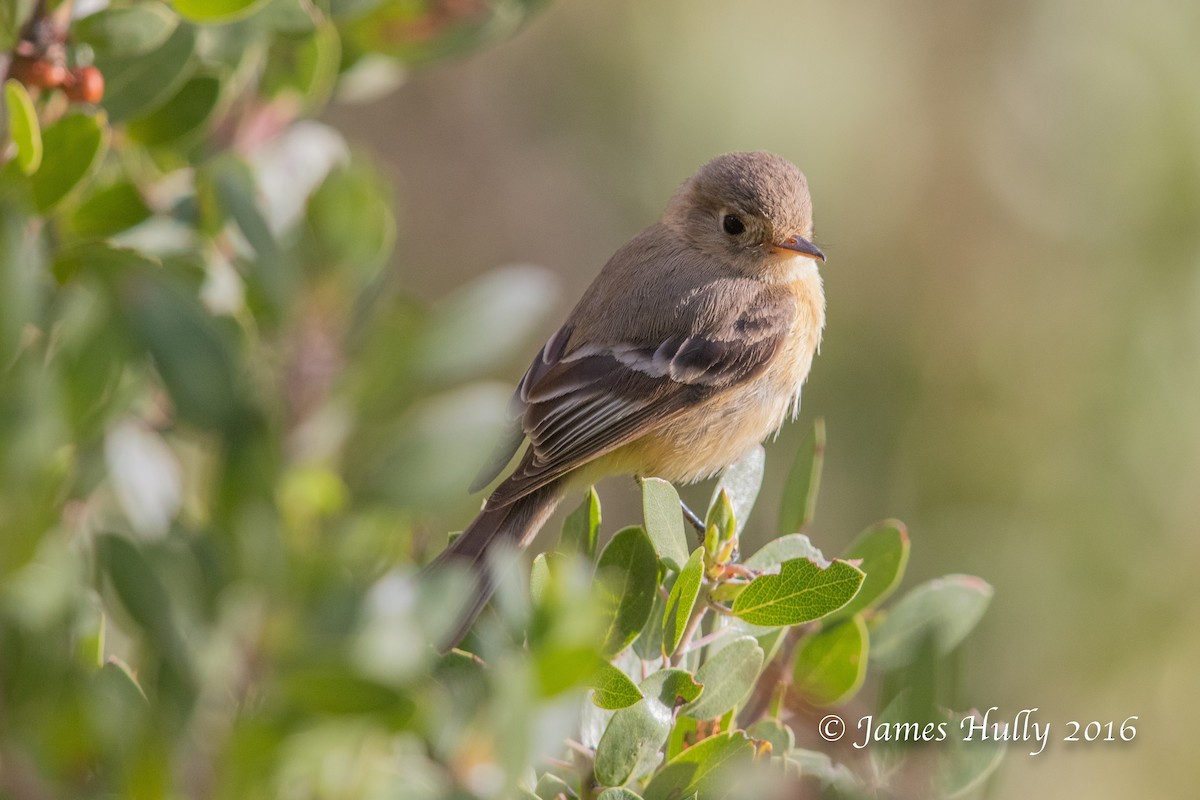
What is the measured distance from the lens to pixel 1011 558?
14.9ft

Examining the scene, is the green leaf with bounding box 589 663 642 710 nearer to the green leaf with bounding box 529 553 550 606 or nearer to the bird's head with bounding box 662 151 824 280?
the green leaf with bounding box 529 553 550 606

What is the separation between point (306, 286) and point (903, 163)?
493 cm

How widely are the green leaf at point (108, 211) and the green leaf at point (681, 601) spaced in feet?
3.27

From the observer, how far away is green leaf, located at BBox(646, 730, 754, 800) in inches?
67.2

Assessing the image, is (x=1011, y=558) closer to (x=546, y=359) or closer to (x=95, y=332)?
(x=546, y=359)

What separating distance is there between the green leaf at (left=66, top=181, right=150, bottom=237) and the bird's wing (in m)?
1.67

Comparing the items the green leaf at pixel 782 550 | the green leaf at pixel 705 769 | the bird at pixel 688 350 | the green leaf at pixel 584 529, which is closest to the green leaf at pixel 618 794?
the green leaf at pixel 705 769

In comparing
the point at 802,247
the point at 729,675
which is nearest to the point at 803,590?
the point at 729,675

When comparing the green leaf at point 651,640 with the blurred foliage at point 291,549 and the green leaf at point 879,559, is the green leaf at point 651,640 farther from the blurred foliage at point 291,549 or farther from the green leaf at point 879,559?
the green leaf at point 879,559

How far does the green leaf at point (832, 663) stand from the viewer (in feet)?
6.82

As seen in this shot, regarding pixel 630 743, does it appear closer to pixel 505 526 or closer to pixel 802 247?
pixel 505 526

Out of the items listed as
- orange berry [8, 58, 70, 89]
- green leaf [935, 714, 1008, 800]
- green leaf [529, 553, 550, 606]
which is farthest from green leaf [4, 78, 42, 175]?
green leaf [935, 714, 1008, 800]

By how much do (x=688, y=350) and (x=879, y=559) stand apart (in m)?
1.63

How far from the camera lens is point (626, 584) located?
1887 millimetres
